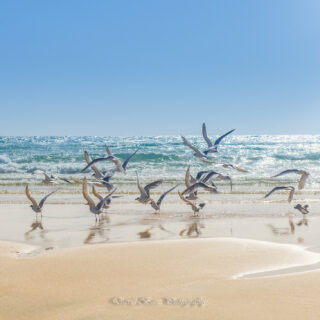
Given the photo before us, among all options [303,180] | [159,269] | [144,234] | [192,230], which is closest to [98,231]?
[144,234]

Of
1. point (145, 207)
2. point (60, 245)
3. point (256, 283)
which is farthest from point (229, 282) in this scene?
point (145, 207)

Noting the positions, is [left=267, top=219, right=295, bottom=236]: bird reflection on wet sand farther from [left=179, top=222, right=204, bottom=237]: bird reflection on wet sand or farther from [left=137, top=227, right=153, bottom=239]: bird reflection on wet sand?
[left=137, top=227, right=153, bottom=239]: bird reflection on wet sand

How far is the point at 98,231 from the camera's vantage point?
24.1 feet

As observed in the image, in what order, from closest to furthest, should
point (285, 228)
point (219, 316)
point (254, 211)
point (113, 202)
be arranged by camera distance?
1. point (219, 316)
2. point (285, 228)
3. point (254, 211)
4. point (113, 202)

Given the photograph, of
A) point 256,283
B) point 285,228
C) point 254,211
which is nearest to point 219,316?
point 256,283

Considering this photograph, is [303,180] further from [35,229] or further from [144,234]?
[35,229]

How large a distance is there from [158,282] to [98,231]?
337 cm

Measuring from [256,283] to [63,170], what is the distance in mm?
20404

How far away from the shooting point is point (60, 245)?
20.0 ft

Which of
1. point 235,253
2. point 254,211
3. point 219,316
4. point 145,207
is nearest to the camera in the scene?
point 219,316

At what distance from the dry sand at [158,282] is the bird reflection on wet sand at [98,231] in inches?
41.1

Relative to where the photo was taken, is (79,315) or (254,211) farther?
(254,211)

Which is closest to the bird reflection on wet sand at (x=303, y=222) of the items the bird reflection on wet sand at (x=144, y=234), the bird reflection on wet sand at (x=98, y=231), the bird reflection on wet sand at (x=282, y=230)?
the bird reflection on wet sand at (x=282, y=230)

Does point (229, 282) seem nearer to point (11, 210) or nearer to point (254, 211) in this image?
point (254, 211)
